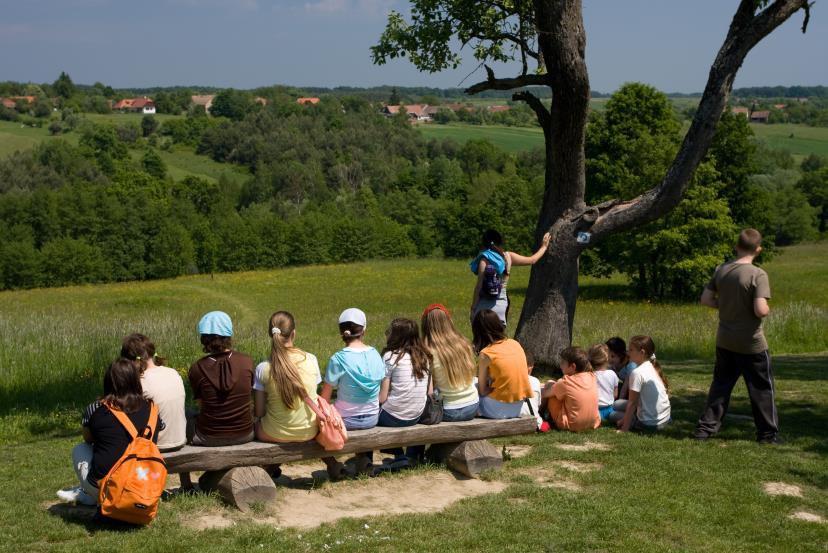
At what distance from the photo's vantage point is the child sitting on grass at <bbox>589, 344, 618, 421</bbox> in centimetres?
907

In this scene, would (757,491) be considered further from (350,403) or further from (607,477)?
(350,403)

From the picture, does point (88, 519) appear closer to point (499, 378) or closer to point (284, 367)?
point (284, 367)

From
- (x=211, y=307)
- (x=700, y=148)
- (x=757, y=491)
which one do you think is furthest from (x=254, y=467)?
(x=211, y=307)

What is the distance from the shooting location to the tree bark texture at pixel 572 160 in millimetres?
9930

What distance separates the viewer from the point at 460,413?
301 inches

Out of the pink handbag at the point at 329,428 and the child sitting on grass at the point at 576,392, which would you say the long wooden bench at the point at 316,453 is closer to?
the pink handbag at the point at 329,428

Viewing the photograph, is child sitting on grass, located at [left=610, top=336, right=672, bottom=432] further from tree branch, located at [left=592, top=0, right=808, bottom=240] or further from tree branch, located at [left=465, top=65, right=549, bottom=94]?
tree branch, located at [left=465, top=65, right=549, bottom=94]

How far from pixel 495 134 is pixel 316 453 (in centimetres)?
15556

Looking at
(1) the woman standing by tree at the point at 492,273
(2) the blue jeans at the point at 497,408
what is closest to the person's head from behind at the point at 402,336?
(2) the blue jeans at the point at 497,408

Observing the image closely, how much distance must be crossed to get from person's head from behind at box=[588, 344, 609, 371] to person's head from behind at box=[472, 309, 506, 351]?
1.53 metres

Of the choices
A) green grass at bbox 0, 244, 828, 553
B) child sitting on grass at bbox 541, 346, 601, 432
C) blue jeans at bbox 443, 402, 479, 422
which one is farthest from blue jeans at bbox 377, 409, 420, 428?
child sitting on grass at bbox 541, 346, 601, 432

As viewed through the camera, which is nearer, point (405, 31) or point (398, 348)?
point (398, 348)

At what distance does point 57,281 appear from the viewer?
69250 millimetres

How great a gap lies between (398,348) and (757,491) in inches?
120
